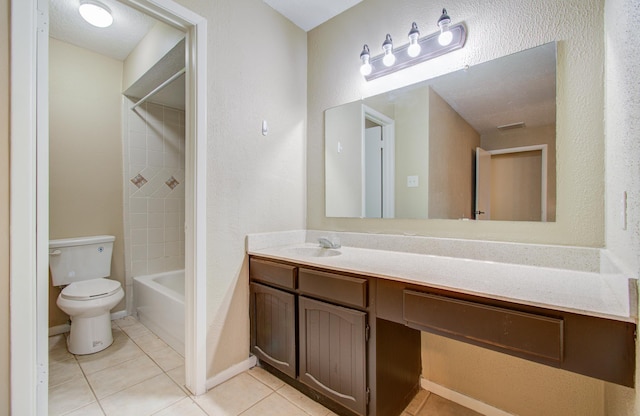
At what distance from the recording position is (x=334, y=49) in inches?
81.5

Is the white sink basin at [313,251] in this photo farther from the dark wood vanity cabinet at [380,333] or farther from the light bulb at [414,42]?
the light bulb at [414,42]

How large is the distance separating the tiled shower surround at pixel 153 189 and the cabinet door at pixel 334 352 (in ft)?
6.95

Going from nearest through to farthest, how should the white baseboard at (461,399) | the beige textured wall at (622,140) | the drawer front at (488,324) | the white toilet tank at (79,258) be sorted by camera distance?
the beige textured wall at (622,140) < the drawer front at (488,324) < the white baseboard at (461,399) < the white toilet tank at (79,258)

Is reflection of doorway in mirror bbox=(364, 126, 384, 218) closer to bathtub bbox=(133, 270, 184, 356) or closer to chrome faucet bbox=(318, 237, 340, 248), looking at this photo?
chrome faucet bbox=(318, 237, 340, 248)

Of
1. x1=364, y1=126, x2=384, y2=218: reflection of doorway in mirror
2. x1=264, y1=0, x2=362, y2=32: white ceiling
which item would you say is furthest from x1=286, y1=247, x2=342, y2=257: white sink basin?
x1=264, y1=0, x2=362, y2=32: white ceiling

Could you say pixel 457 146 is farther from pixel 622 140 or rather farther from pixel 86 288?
pixel 86 288

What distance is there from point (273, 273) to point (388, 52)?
1.55m

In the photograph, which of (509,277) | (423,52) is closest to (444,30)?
(423,52)

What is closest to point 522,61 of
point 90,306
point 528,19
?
point 528,19

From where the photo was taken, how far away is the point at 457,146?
61.4 inches

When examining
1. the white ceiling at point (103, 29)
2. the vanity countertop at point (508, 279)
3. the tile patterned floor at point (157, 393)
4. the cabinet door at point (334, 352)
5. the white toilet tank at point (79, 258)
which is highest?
the white ceiling at point (103, 29)

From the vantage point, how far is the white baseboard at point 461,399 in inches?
54.7

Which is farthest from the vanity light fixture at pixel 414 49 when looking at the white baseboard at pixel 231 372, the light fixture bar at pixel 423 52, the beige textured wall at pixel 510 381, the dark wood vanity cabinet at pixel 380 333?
the white baseboard at pixel 231 372

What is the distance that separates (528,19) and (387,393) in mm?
1928
